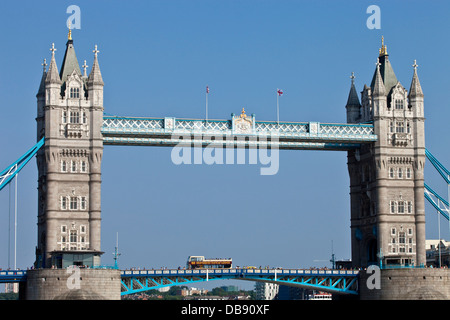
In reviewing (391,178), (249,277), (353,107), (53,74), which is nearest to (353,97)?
(353,107)

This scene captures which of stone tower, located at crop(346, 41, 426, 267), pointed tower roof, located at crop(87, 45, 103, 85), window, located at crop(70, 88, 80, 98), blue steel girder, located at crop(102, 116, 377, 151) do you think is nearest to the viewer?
window, located at crop(70, 88, 80, 98)

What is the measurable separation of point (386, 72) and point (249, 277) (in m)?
36.7

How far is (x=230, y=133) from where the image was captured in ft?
493

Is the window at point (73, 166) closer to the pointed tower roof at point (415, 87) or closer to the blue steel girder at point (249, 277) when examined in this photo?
the blue steel girder at point (249, 277)

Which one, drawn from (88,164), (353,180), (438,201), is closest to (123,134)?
(88,164)

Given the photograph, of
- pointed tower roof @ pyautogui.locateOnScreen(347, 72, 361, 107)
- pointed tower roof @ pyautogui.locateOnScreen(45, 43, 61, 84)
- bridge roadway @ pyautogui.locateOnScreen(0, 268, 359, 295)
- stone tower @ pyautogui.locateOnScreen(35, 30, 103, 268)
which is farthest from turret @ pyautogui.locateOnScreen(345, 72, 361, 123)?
pointed tower roof @ pyautogui.locateOnScreen(45, 43, 61, 84)

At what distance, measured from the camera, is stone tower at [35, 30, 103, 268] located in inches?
5605

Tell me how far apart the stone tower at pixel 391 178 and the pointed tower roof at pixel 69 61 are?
139ft

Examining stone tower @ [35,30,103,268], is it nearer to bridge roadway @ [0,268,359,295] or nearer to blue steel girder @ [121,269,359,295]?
bridge roadway @ [0,268,359,295]

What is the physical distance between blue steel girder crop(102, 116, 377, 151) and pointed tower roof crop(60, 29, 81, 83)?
26.1ft

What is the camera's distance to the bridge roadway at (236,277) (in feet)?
472

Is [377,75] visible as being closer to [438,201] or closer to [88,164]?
[438,201]

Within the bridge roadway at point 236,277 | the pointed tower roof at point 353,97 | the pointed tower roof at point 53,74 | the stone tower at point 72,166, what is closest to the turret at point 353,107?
the pointed tower roof at point 353,97

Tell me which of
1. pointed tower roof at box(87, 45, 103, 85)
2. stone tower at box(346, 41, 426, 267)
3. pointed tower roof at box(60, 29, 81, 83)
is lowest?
stone tower at box(346, 41, 426, 267)
